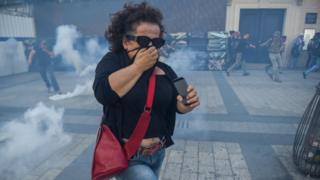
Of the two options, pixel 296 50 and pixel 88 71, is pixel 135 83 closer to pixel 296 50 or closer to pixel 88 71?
pixel 88 71

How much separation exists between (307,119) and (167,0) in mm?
12421

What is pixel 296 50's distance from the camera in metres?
13.6

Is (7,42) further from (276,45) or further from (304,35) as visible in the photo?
(304,35)

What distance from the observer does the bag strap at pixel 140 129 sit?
5.96 feet

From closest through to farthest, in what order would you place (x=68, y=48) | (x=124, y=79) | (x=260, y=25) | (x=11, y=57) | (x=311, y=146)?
1. (x=124, y=79)
2. (x=311, y=146)
3. (x=11, y=57)
4. (x=68, y=48)
5. (x=260, y=25)

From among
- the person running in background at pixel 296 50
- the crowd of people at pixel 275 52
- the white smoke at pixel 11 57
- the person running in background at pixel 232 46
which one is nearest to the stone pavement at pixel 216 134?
the crowd of people at pixel 275 52

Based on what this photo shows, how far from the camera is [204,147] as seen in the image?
4.45 meters

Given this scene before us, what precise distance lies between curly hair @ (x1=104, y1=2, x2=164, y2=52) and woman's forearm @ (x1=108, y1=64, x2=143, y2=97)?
0.28 meters

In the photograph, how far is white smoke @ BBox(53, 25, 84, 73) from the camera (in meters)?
13.3

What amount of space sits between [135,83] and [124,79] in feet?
0.31

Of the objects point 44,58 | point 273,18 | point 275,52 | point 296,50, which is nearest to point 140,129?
point 44,58

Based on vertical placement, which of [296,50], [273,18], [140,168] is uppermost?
[273,18]

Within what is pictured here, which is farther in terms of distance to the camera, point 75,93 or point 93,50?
point 93,50

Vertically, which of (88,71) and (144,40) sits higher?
(144,40)
